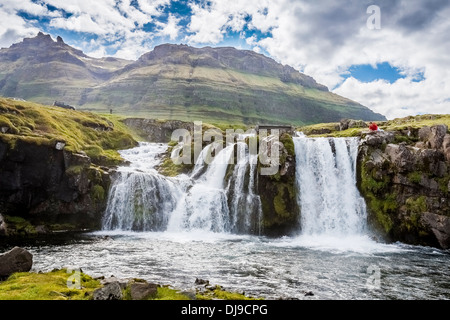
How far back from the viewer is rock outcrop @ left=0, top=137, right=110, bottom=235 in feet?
148

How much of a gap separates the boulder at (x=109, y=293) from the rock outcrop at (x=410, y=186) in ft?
128

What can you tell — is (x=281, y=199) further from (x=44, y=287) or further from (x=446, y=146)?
(x=44, y=287)

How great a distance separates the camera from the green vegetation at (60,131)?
4928 cm

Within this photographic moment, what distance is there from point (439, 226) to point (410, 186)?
6.24m

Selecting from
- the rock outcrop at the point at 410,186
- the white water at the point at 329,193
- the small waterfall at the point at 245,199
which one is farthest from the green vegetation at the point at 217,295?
the rock outcrop at the point at 410,186

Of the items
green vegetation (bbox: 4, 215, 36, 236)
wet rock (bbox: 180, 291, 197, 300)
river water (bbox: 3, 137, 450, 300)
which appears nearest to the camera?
wet rock (bbox: 180, 291, 197, 300)

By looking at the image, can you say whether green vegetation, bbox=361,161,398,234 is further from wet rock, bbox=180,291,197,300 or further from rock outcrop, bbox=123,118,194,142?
rock outcrop, bbox=123,118,194,142

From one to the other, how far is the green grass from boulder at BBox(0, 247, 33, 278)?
817 mm

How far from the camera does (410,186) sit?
42875 mm

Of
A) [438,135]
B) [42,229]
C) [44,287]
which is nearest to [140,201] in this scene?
[42,229]

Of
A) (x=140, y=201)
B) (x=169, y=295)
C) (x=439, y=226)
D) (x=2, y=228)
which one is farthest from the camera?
(x=140, y=201)

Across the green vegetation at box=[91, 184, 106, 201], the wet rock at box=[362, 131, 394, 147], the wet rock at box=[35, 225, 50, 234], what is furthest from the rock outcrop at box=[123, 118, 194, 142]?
the wet rock at box=[362, 131, 394, 147]

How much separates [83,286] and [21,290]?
3.31m

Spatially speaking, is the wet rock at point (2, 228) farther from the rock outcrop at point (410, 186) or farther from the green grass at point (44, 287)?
the rock outcrop at point (410, 186)
